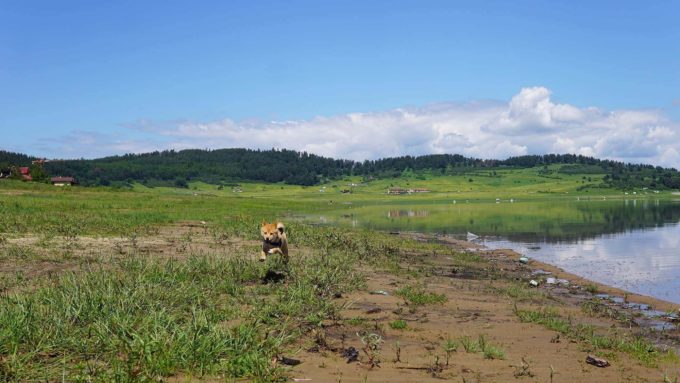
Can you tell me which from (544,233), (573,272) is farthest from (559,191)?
(573,272)

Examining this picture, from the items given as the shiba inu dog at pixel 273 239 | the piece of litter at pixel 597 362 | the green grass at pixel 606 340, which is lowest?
the green grass at pixel 606 340

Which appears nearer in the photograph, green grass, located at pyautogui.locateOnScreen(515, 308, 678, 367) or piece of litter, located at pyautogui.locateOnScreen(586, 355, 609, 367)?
piece of litter, located at pyautogui.locateOnScreen(586, 355, 609, 367)

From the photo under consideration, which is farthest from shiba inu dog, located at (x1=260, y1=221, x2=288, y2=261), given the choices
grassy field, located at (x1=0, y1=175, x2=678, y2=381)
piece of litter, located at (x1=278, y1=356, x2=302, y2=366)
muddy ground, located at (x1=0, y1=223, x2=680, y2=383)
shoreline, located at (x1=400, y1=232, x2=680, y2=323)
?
shoreline, located at (x1=400, y1=232, x2=680, y2=323)

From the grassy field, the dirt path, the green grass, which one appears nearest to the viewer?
the grassy field

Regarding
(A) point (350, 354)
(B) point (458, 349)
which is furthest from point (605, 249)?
(A) point (350, 354)

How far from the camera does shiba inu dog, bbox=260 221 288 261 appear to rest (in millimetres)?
14242

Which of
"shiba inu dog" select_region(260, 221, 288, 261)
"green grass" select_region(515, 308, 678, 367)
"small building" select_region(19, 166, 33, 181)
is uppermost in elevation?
"small building" select_region(19, 166, 33, 181)

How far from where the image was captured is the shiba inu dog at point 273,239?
Result: 1424 centimetres

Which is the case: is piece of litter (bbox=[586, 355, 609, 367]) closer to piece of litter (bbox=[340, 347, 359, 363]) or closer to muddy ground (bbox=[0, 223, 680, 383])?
muddy ground (bbox=[0, 223, 680, 383])

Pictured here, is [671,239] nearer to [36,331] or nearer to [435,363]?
[435,363]

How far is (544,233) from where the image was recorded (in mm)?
44156

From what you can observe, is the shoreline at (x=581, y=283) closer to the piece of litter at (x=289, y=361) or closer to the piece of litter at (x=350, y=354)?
the piece of litter at (x=350, y=354)

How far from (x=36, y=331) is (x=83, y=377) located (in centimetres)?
155

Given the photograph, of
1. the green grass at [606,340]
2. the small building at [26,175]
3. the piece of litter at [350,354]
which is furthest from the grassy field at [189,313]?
the small building at [26,175]
